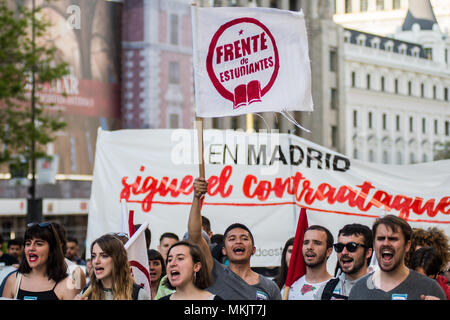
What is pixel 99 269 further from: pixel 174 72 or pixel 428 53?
pixel 428 53

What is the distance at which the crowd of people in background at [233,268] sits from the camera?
5023mm

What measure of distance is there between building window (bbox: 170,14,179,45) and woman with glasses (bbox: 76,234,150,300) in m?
41.3

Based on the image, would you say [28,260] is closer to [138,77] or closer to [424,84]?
[138,77]

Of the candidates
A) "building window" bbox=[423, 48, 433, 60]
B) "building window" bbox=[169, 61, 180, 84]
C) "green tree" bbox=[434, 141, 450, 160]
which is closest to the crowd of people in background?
"building window" bbox=[169, 61, 180, 84]

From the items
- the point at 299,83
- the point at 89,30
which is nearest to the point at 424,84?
the point at 89,30

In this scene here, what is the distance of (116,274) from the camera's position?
5.38m

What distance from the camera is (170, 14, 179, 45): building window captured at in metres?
46.3

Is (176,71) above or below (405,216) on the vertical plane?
above

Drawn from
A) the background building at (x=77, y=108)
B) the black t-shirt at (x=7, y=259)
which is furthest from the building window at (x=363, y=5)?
the black t-shirt at (x=7, y=259)

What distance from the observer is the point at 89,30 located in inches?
1677

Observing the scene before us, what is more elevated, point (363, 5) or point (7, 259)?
point (363, 5)

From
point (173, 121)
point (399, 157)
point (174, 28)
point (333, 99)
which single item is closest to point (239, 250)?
point (173, 121)

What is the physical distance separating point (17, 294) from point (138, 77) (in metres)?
39.6

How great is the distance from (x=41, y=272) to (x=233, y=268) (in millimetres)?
1262
